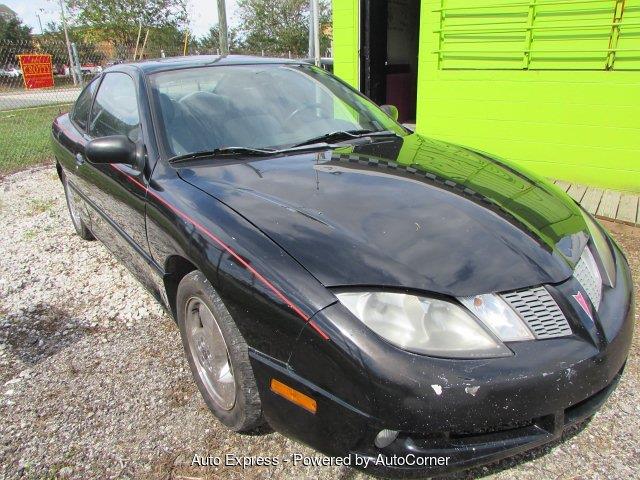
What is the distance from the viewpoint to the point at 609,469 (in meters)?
1.87

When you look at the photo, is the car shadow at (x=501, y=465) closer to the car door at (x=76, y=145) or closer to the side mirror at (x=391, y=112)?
the side mirror at (x=391, y=112)

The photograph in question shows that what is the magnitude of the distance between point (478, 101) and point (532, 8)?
113cm

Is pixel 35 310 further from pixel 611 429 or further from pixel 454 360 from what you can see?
pixel 611 429

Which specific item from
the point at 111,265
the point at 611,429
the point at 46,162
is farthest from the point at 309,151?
the point at 46,162

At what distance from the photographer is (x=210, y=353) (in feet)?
7.09

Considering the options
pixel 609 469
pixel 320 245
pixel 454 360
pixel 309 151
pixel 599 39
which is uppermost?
pixel 599 39

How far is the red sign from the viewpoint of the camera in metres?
21.5

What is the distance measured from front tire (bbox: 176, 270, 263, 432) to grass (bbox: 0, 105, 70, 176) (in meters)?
6.77

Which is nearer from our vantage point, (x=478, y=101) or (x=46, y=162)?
(x=478, y=101)

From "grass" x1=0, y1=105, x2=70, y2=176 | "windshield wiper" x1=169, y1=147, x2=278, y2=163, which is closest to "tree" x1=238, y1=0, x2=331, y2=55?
"grass" x1=0, y1=105, x2=70, y2=176

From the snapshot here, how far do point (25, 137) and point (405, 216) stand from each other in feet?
34.1

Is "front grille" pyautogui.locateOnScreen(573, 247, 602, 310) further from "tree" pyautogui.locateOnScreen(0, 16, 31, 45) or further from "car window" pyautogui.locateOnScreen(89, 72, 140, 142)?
"tree" pyautogui.locateOnScreen(0, 16, 31, 45)

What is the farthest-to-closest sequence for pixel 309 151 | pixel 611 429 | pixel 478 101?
pixel 478 101
pixel 309 151
pixel 611 429

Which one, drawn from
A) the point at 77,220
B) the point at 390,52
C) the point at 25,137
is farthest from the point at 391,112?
the point at 25,137
